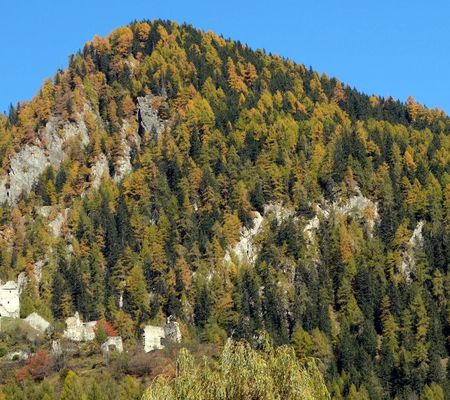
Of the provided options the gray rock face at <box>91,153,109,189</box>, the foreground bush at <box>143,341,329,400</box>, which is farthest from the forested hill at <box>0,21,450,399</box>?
the foreground bush at <box>143,341,329,400</box>

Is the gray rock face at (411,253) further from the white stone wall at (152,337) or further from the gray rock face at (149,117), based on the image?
the gray rock face at (149,117)

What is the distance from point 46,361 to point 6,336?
55.3 ft

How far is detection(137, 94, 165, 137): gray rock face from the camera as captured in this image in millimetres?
180000

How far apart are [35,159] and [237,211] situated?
38745 mm

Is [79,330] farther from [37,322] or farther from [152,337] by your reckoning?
[152,337]

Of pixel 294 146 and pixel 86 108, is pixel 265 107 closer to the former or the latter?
pixel 294 146

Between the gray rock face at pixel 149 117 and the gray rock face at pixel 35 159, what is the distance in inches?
385

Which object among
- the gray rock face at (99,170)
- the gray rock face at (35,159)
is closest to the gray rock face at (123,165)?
the gray rock face at (99,170)

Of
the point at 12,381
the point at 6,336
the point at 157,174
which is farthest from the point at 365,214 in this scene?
the point at 12,381

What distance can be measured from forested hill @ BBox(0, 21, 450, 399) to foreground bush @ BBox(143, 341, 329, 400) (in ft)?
202

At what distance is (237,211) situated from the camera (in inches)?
6029

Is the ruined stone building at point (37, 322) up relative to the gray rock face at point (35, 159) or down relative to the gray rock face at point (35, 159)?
down

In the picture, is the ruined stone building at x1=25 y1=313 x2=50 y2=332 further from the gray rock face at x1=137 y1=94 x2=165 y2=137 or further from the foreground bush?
the foreground bush

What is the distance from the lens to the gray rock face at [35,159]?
551 ft
